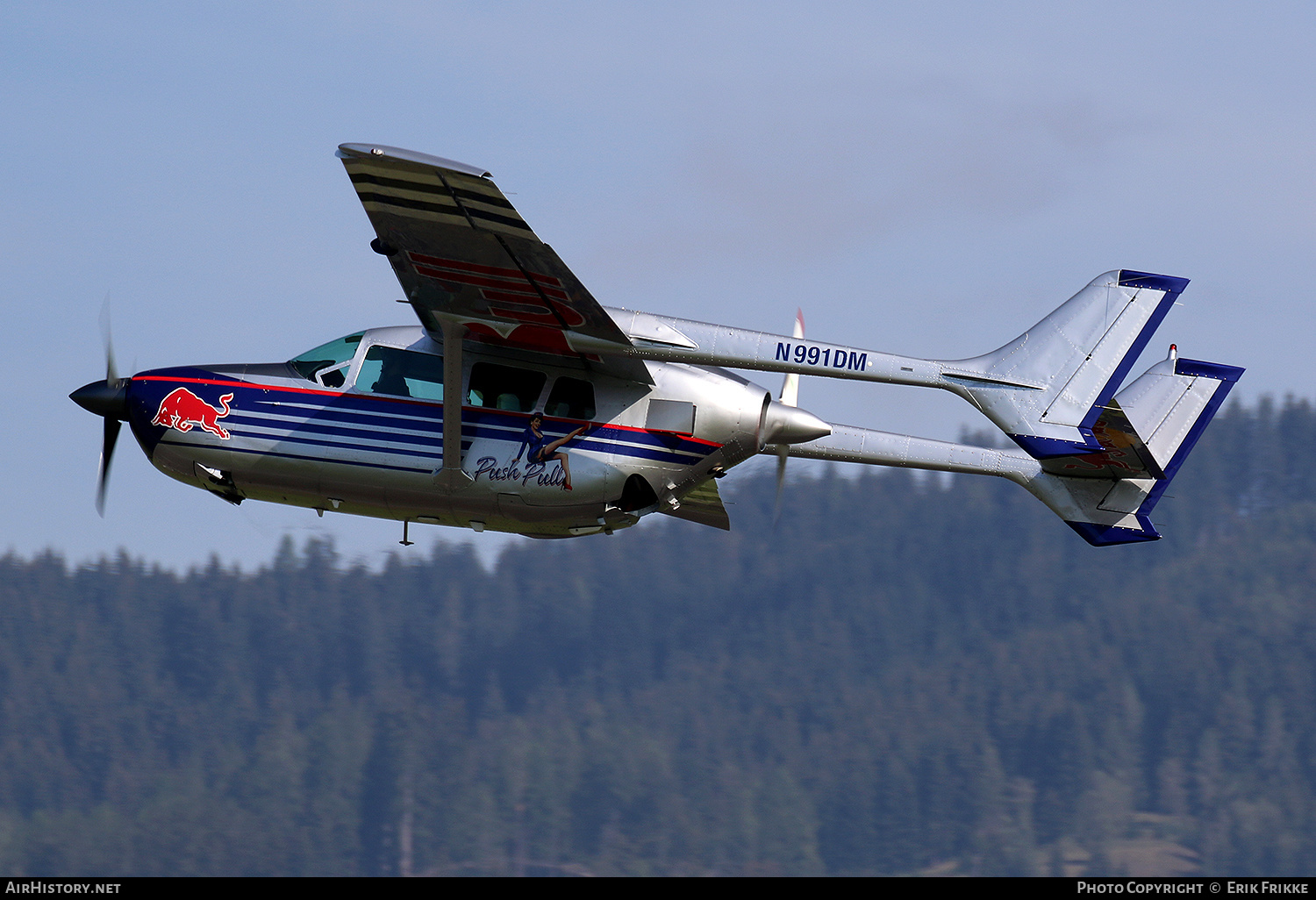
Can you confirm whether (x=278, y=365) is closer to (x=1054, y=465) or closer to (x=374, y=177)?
(x=374, y=177)

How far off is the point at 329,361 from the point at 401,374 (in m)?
1.34

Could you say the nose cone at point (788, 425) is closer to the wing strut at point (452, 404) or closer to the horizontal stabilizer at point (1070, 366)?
the horizontal stabilizer at point (1070, 366)

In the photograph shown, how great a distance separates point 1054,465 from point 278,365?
579 inches

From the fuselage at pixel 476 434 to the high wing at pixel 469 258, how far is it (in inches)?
22.6

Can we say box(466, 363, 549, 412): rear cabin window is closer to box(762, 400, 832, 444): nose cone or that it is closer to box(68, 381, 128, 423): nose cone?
box(762, 400, 832, 444): nose cone

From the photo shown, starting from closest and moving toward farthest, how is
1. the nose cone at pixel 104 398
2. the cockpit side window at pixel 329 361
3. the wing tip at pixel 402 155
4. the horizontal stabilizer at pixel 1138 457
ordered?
the wing tip at pixel 402 155 → the cockpit side window at pixel 329 361 → the nose cone at pixel 104 398 → the horizontal stabilizer at pixel 1138 457

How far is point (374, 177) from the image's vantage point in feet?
73.6

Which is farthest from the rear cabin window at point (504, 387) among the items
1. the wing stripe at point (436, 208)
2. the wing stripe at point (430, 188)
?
the wing stripe at point (430, 188)

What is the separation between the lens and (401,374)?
1046 inches

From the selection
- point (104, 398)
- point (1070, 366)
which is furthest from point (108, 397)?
point (1070, 366)

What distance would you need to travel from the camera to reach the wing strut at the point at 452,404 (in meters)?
25.6

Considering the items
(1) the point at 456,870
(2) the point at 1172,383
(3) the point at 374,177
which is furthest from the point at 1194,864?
(3) the point at 374,177

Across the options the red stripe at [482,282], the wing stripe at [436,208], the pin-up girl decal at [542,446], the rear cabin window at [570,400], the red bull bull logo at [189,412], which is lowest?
the pin-up girl decal at [542,446]

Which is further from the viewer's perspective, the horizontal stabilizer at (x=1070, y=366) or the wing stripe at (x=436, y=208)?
the horizontal stabilizer at (x=1070, y=366)
